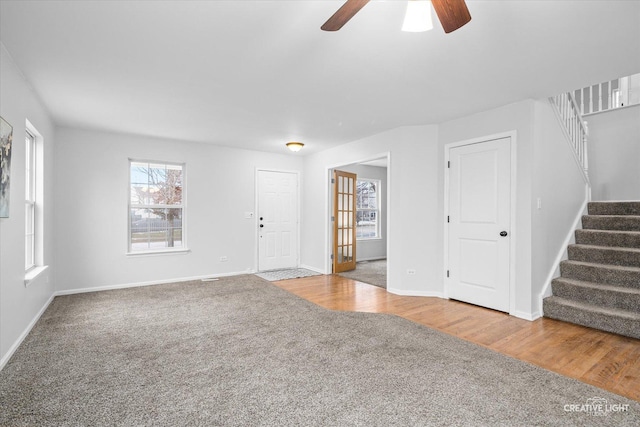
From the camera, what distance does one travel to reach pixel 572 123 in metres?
4.30

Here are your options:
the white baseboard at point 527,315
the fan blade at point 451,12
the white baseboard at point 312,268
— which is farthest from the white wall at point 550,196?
the white baseboard at point 312,268

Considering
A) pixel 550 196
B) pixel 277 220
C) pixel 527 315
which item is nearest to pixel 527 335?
pixel 527 315

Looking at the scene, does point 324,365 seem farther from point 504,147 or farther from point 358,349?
point 504,147

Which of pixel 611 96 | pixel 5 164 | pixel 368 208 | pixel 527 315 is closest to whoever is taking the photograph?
pixel 5 164

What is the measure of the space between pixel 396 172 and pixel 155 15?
338 cm

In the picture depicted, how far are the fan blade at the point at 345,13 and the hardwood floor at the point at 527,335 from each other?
272 centimetres

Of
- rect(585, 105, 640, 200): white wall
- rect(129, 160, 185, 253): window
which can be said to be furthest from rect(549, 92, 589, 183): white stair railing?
rect(129, 160, 185, 253): window

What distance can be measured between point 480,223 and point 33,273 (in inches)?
197

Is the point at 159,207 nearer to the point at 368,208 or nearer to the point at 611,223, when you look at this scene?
the point at 368,208

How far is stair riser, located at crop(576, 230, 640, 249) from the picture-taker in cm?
364

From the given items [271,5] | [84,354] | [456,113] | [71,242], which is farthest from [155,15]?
[71,242]

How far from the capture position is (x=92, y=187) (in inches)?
185

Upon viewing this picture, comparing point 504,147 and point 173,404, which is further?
point 504,147

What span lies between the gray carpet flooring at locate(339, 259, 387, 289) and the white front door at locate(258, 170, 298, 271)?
4.20 feet
